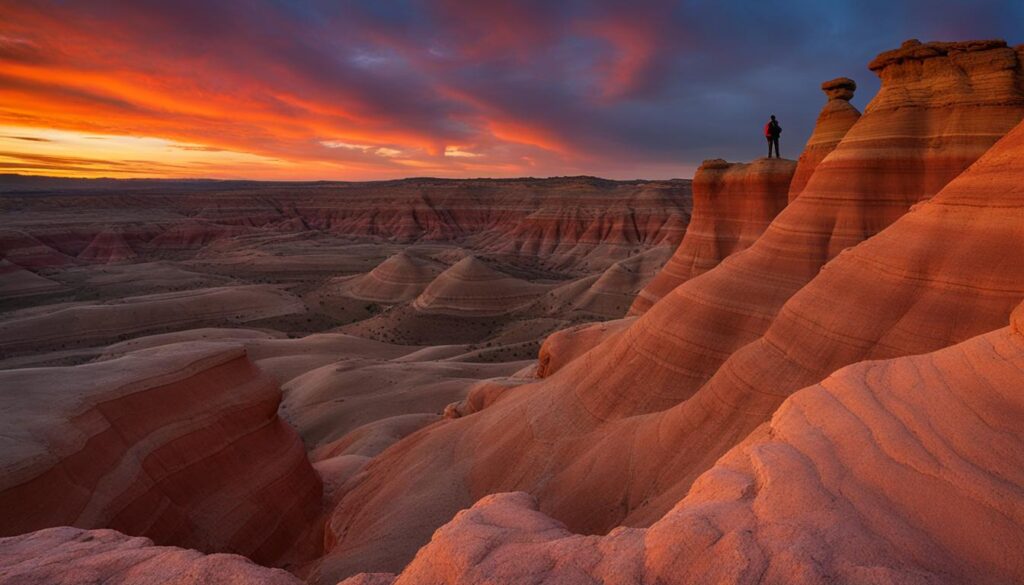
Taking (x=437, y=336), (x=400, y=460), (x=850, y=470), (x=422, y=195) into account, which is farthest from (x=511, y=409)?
(x=422, y=195)

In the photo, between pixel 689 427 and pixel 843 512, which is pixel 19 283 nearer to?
pixel 689 427

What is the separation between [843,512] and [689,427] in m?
5.98

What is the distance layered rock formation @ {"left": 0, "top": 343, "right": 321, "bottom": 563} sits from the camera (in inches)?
353

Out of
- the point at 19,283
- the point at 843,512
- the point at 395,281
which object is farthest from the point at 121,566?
the point at 19,283

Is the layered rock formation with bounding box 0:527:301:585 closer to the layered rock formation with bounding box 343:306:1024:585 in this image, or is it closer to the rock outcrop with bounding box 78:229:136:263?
the layered rock formation with bounding box 343:306:1024:585

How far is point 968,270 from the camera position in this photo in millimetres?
8703

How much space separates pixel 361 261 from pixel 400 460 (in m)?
74.4

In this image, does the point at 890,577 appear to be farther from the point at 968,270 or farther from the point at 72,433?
the point at 72,433

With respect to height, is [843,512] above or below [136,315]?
above

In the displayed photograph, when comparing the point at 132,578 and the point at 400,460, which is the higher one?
the point at 132,578

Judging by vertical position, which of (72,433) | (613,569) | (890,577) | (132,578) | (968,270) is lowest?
(72,433)

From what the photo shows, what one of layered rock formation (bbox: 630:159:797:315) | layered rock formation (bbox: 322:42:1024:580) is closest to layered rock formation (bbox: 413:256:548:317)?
layered rock formation (bbox: 630:159:797:315)

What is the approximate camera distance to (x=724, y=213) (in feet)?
107

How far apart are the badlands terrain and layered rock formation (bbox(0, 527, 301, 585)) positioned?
3cm
